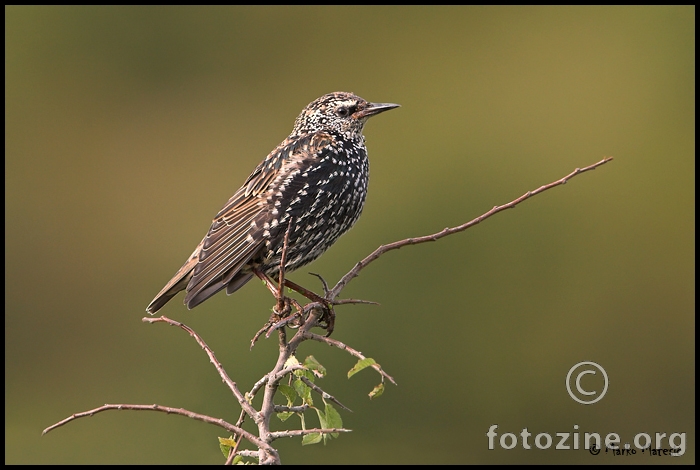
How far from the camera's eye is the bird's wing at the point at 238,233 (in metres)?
6.07

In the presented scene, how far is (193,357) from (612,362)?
551 centimetres

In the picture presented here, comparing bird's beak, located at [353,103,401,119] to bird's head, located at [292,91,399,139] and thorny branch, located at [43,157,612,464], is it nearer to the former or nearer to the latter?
bird's head, located at [292,91,399,139]

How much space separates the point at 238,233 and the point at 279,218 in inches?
10.5

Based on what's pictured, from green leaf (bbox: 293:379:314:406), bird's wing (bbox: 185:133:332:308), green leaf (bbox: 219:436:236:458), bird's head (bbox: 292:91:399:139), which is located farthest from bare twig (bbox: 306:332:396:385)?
bird's head (bbox: 292:91:399:139)

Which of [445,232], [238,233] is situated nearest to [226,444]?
[445,232]

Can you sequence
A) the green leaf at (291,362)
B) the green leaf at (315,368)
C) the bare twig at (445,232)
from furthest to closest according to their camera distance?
the bare twig at (445,232) < the green leaf at (291,362) < the green leaf at (315,368)

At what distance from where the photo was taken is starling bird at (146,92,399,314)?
611 centimetres

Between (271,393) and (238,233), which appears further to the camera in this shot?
(238,233)

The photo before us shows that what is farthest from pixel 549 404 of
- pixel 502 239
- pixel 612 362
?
pixel 502 239

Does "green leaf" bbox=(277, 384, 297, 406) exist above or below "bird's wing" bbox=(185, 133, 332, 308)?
below

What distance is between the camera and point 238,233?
6176 millimetres

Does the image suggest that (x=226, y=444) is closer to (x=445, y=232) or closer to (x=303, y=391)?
(x=303, y=391)

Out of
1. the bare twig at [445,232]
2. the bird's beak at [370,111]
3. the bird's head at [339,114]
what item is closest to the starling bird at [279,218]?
the bird's head at [339,114]

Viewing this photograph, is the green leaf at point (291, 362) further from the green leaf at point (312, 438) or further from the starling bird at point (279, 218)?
the starling bird at point (279, 218)
